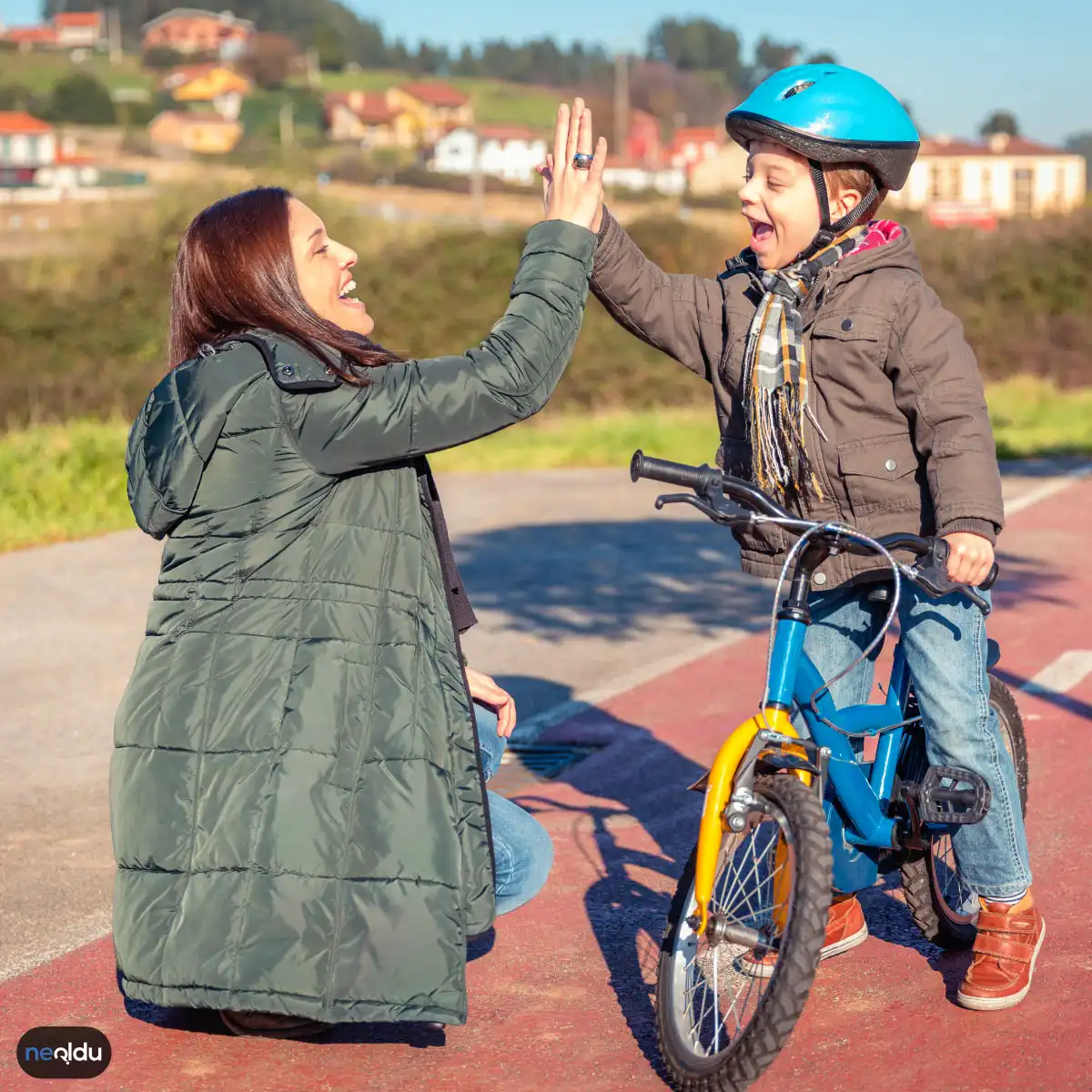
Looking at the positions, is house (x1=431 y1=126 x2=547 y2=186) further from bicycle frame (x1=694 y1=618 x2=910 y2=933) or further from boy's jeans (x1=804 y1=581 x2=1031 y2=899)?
bicycle frame (x1=694 y1=618 x2=910 y2=933)

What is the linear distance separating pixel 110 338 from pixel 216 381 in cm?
2819

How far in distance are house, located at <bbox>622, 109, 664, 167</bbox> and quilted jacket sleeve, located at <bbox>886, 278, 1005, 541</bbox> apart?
97564 mm

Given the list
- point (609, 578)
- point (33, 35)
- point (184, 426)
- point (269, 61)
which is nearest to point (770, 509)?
point (184, 426)

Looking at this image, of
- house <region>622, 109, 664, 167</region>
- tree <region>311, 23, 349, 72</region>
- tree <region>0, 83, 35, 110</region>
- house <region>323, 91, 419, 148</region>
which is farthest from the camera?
tree <region>311, 23, 349, 72</region>

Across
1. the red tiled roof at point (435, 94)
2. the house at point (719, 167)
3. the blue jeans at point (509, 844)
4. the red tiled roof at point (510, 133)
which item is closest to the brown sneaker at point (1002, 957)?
the blue jeans at point (509, 844)

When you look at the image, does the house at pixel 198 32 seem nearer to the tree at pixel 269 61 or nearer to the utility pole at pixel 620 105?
the tree at pixel 269 61

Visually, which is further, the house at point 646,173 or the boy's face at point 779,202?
the house at point 646,173

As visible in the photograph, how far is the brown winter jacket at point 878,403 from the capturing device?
3584mm

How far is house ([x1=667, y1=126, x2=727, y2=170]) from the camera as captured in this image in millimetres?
116438

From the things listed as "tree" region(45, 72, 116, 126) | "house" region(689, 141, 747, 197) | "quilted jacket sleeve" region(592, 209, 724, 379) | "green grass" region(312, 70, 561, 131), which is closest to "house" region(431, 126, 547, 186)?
"green grass" region(312, 70, 561, 131)

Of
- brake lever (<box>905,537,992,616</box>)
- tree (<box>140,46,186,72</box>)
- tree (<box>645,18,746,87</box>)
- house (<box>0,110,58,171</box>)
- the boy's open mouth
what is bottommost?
brake lever (<box>905,537,992,616</box>)

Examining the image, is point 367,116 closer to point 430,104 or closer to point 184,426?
point 430,104

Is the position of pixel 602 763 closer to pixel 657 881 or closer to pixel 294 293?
pixel 657 881

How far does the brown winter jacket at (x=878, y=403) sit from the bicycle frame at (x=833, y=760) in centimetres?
27
